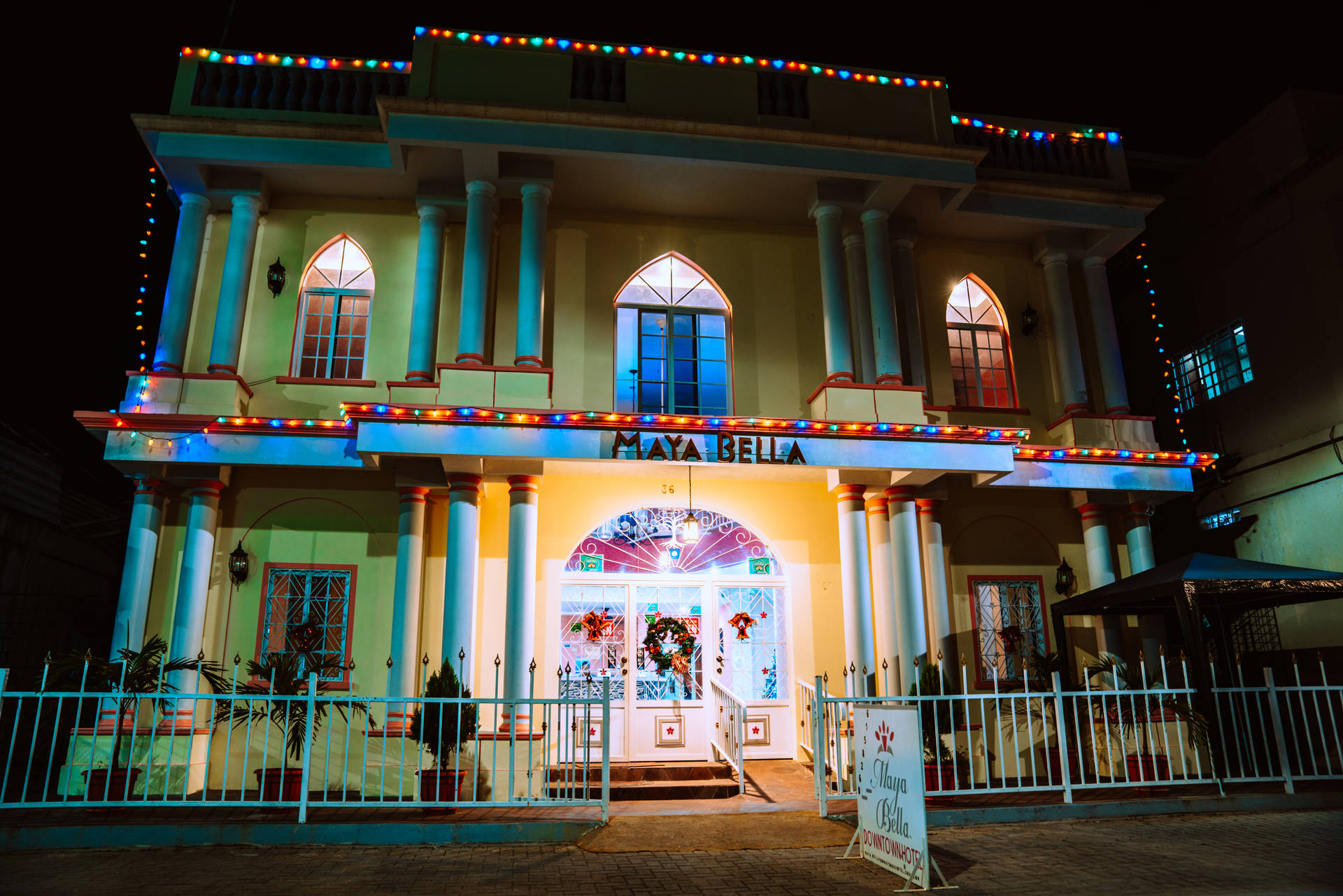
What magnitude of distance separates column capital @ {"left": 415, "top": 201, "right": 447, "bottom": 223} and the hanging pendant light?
4892mm

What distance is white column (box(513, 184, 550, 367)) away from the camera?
11.2 metres

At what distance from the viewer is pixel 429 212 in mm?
12141

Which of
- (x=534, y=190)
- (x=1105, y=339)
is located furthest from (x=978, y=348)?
(x=534, y=190)

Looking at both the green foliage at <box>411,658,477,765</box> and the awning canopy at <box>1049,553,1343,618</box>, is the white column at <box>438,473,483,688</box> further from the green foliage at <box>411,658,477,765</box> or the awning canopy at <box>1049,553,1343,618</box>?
the awning canopy at <box>1049,553,1343,618</box>

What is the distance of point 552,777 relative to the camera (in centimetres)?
1057

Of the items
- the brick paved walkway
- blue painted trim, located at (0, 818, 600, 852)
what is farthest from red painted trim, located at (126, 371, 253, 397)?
the brick paved walkway

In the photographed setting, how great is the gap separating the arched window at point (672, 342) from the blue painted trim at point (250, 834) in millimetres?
6243

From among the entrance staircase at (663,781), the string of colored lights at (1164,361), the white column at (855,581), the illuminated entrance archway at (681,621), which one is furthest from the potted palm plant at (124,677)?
the string of colored lights at (1164,361)

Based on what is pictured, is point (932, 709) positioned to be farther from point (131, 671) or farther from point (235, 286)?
point (235, 286)

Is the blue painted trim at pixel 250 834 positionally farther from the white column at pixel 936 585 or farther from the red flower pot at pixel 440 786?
the white column at pixel 936 585

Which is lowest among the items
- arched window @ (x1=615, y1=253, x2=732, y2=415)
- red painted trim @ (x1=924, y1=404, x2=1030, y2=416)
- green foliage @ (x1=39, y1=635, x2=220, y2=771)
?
green foliage @ (x1=39, y1=635, x2=220, y2=771)

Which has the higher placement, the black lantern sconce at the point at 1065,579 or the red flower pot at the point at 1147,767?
the black lantern sconce at the point at 1065,579

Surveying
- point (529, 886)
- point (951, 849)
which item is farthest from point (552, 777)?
point (951, 849)

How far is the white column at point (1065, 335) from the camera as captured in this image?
13.1 metres
